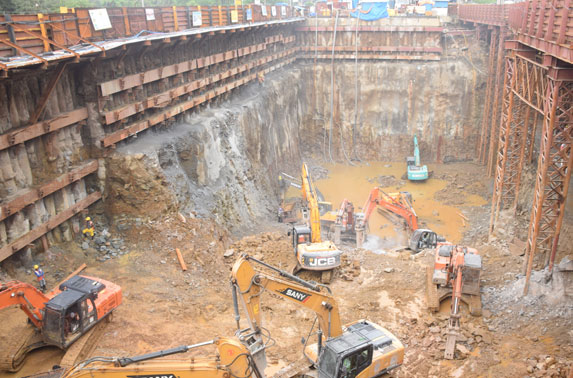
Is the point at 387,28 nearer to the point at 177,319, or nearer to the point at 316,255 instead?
the point at 316,255

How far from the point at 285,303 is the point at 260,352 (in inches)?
283

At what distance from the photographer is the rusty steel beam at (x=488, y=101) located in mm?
33844

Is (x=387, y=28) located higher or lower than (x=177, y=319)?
higher

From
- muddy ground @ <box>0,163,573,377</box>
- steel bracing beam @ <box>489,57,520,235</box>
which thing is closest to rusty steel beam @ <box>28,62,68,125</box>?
muddy ground @ <box>0,163,573,377</box>

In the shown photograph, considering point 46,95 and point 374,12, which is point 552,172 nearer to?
point 46,95

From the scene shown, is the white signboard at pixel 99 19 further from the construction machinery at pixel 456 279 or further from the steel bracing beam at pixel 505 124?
the steel bracing beam at pixel 505 124

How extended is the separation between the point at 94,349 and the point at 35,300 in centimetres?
203

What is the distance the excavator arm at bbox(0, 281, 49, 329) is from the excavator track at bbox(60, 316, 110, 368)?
1.03 m

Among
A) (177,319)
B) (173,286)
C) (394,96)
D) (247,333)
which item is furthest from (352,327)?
(394,96)

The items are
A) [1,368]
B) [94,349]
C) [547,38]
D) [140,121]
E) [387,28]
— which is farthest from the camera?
[387,28]

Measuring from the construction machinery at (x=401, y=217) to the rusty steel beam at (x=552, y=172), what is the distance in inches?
249

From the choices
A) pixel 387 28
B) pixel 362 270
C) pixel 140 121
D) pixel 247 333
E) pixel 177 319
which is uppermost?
pixel 387 28

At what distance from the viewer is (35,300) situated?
12.6 m

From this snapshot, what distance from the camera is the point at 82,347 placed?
12891 mm
